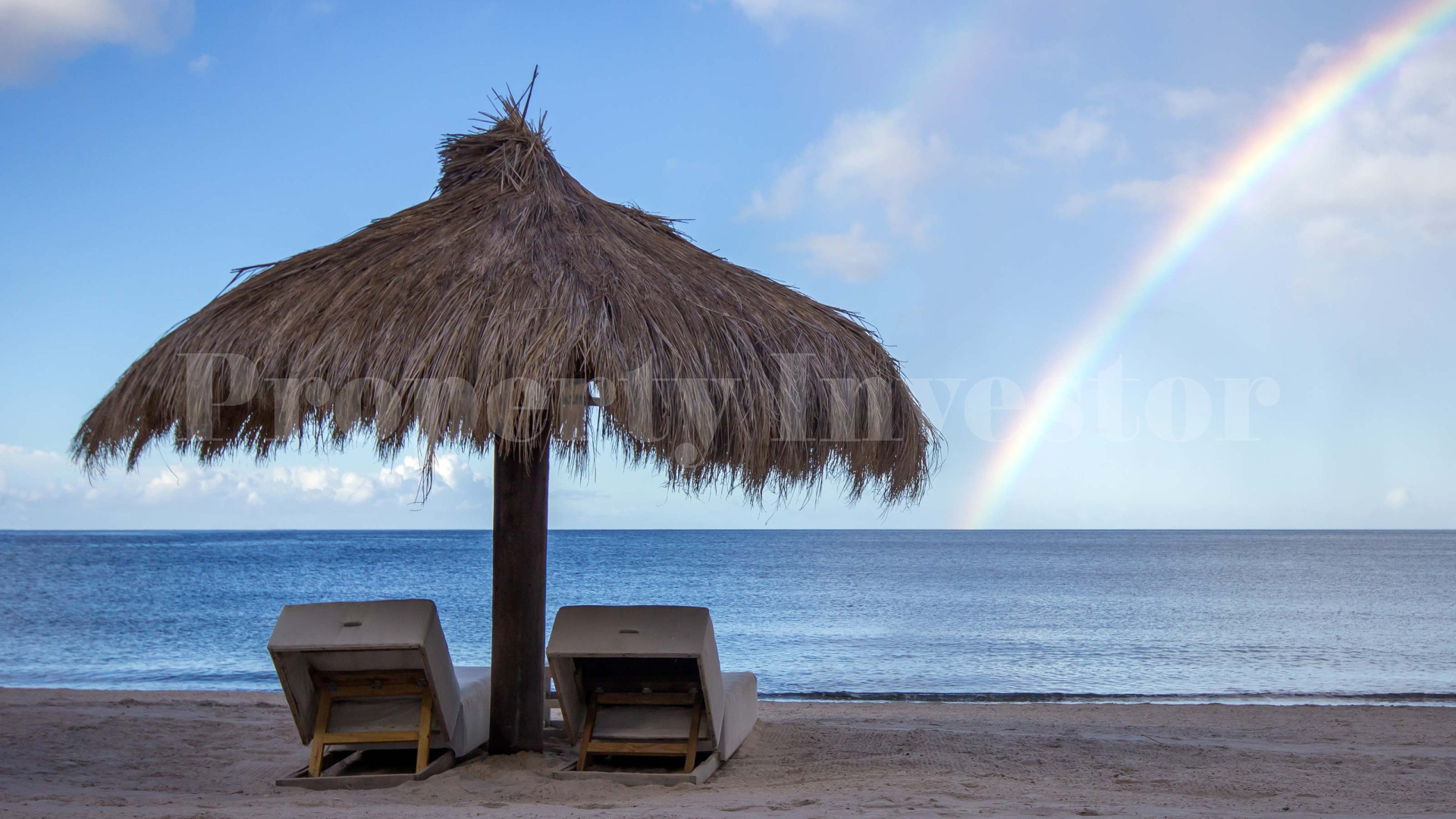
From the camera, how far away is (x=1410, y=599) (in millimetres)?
24750

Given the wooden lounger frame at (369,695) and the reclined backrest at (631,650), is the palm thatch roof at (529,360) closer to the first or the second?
the reclined backrest at (631,650)

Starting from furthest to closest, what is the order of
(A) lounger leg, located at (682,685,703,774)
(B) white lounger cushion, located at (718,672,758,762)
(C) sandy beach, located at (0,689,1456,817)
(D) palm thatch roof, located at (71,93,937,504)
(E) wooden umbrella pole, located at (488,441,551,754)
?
(B) white lounger cushion, located at (718,672,758,762)
(E) wooden umbrella pole, located at (488,441,551,754)
(A) lounger leg, located at (682,685,703,774)
(C) sandy beach, located at (0,689,1456,817)
(D) palm thatch roof, located at (71,93,937,504)

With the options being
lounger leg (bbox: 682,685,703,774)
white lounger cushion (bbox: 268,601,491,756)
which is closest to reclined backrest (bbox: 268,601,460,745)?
white lounger cushion (bbox: 268,601,491,756)

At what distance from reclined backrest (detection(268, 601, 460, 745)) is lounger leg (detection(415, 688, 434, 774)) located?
0.14 ft

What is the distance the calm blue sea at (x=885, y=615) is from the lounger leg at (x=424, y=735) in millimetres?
5591

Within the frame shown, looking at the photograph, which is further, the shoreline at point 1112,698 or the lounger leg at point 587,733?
the shoreline at point 1112,698

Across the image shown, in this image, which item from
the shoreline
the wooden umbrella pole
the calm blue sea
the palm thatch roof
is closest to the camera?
the palm thatch roof

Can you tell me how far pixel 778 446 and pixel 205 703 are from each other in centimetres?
513

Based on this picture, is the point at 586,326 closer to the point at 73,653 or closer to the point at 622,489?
the point at 622,489

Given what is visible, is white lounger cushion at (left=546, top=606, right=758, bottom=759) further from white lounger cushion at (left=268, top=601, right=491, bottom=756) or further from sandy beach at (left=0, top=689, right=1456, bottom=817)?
white lounger cushion at (left=268, top=601, right=491, bottom=756)

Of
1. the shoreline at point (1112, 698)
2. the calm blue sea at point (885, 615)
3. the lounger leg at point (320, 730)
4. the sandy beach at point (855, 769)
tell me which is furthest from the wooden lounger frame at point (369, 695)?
the calm blue sea at point (885, 615)

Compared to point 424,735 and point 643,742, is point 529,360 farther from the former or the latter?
point 643,742

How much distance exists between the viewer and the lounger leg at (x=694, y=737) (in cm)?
388

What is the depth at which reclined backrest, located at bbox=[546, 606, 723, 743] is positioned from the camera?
369cm
